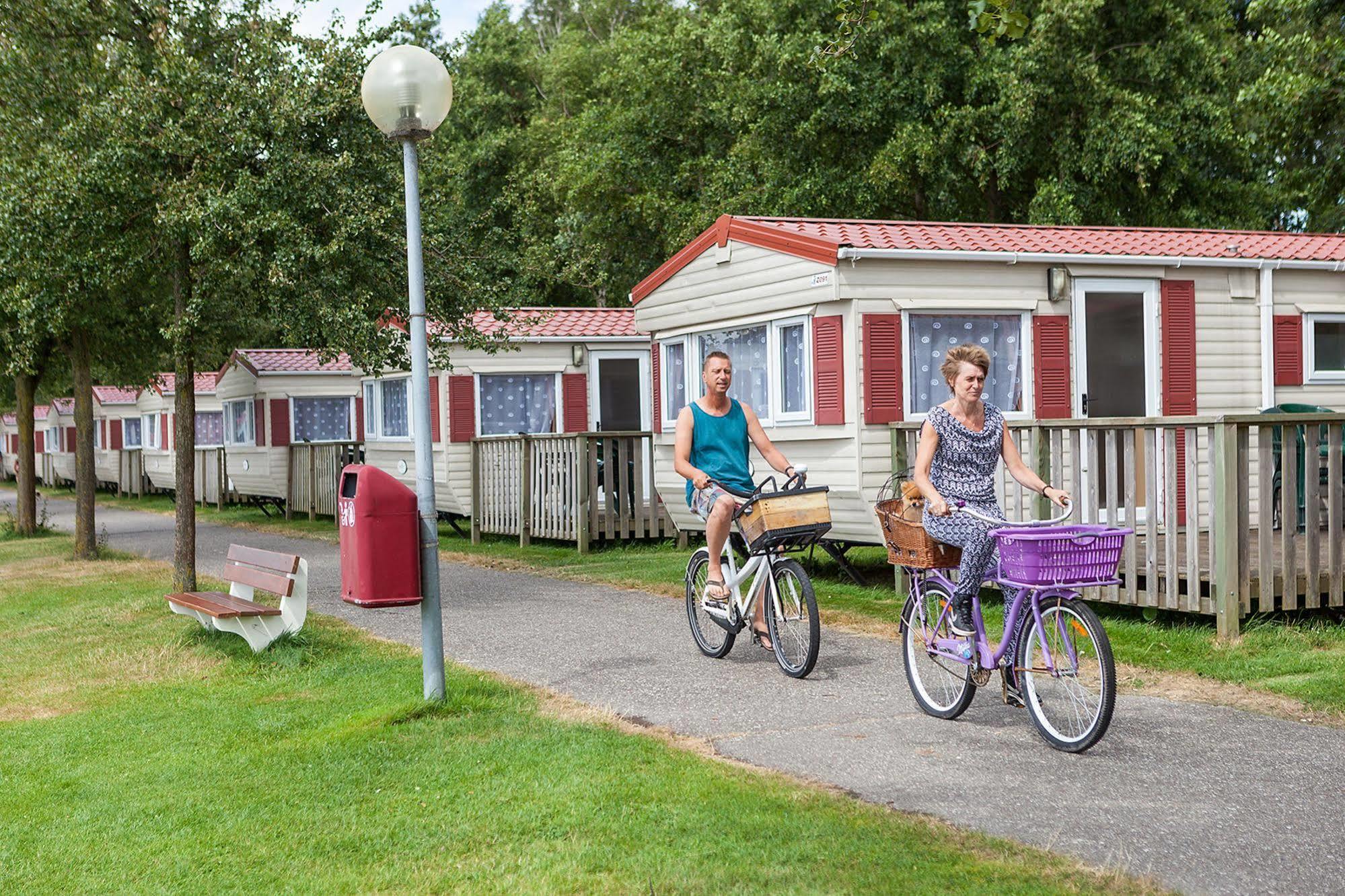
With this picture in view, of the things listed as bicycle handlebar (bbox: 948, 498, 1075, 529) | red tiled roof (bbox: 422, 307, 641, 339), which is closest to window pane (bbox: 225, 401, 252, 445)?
red tiled roof (bbox: 422, 307, 641, 339)

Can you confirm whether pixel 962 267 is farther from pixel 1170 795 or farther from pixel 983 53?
pixel 983 53

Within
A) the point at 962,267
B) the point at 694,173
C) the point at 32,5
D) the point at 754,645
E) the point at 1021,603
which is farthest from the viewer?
the point at 694,173

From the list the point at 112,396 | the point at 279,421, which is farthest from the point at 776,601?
the point at 112,396

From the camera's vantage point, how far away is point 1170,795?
5062 mm

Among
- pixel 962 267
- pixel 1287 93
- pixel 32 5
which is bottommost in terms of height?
pixel 962 267

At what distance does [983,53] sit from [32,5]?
14.6 meters

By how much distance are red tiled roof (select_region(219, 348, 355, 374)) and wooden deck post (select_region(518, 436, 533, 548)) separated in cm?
974

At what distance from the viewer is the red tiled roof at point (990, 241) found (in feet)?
36.8

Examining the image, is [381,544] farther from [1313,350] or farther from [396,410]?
[396,410]

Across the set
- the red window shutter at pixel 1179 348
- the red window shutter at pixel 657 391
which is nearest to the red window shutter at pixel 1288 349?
the red window shutter at pixel 1179 348

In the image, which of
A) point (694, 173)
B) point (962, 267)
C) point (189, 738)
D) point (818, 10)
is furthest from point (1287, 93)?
point (694, 173)

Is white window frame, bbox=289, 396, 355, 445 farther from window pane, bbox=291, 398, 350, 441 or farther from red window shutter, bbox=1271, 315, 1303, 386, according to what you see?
red window shutter, bbox=1271, 315, 1303, 386

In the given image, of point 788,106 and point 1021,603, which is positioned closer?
point 1021,603

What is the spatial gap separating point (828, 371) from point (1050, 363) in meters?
1.86
